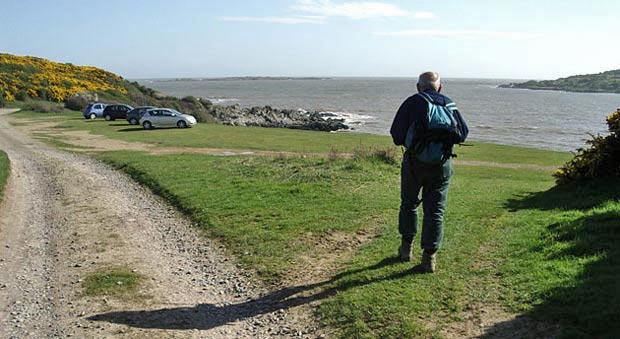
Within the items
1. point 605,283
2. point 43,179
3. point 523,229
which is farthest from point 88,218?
point 605,283

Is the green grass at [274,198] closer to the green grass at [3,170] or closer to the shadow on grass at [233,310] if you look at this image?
the shadow on grass at [233,310]

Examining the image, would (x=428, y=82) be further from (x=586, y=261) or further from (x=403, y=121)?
(x=586, y=261)

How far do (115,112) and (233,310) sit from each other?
40921 millimetres

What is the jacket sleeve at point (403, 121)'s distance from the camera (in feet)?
20.1

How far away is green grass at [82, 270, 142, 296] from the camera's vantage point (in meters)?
6.77

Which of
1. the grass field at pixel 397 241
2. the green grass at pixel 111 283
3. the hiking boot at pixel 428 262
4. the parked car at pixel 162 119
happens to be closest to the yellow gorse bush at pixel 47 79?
the parked car at pixel 162 119

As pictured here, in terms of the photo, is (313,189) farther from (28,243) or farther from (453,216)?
(28,243)

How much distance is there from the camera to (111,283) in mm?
7043

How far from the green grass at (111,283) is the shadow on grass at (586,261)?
172 inches

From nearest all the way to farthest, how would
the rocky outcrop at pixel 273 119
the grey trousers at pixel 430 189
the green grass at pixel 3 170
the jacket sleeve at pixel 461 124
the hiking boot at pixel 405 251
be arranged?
the jacket sleeve at pixel 461 124, the grey trousers at pixel 430 189, the hiking boot at pixel 405 251, the green grass at pixel 3 170, the rocky outcrop at pixel 273 119

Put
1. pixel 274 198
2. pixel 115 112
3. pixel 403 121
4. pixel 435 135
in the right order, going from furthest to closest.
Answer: pixel 115 112 → pixel 274 198 → pixel 403 121 → pixel 435 135

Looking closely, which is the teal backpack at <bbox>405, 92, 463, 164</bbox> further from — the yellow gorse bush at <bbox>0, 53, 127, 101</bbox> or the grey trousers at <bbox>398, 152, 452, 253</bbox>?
the yellow gorse bush at <bbox>0, 53, 127, 101</bbox>

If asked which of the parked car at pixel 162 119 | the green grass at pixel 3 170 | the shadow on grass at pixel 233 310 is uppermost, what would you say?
the parked car at pixel 162 119

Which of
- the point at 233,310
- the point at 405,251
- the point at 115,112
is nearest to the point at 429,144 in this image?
the point at 405,251
